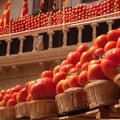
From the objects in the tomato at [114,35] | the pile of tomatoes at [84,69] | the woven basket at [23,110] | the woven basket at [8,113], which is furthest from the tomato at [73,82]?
the woven basket at [8,113]

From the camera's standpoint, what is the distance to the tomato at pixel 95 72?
2738 mm

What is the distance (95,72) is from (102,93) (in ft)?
0.50

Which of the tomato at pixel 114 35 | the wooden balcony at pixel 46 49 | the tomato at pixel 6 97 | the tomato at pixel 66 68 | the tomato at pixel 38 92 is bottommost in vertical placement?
the tomato at pixel 38 92

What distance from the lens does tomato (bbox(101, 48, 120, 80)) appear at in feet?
8.64

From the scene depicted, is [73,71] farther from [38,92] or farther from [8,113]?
[8,113]

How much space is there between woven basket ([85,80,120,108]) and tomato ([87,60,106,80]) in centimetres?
6

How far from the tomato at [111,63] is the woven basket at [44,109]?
58 cm

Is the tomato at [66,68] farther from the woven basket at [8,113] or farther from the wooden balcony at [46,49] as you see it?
the wooden balcony at [46,49]

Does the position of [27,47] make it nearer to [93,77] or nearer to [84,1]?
[84,1]

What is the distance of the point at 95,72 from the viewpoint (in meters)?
2.73

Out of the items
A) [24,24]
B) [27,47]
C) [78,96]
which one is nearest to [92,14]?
[27,47]

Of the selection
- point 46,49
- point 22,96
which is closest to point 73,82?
point 22,96

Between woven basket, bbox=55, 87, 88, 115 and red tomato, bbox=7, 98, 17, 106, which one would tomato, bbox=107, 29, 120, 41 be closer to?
woven basket, bbox=55, 87, 88, 115

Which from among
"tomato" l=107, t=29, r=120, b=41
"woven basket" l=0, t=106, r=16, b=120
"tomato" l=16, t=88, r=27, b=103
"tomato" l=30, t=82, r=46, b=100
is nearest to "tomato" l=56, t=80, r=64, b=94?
"tomato" l=30, t=82, r=46, b=100
